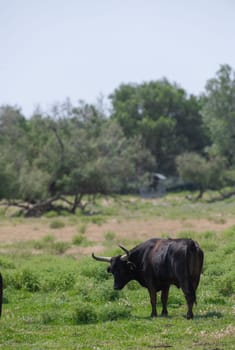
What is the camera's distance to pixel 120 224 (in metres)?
39.7

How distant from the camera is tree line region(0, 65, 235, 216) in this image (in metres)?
52.1

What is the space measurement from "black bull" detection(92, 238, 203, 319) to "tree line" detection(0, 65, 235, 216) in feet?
117

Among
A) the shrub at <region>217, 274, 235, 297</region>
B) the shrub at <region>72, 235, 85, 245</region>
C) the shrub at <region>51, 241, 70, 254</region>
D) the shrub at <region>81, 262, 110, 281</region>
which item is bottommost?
the shrub at <region>51, 241, 70, 254</region>

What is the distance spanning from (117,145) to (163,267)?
52.3m

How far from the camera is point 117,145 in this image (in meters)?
64.6

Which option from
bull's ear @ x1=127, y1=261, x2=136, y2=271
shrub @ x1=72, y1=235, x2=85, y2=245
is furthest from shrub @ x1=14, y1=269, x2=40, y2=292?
shrub @ x1=72, y1=235, x2=85, y2=245

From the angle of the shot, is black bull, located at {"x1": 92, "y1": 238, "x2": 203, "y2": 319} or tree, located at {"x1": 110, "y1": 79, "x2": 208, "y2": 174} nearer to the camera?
black bull, located at {"x1": 92, "y1": 238, "x2": 203, "y2": 319}

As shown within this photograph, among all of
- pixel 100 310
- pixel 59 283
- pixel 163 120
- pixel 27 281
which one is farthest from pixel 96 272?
pixel 163 120

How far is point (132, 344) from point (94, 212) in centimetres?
4265

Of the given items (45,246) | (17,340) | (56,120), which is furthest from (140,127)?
(17,340)

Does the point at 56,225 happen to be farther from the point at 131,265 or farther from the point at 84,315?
the point at 84,315

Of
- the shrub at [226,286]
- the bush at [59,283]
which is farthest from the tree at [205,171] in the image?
the shrub at [226,286]

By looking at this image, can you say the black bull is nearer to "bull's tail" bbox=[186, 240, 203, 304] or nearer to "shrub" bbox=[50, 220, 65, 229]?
"bull's tail" bbox=[186, 240, 203, 304]

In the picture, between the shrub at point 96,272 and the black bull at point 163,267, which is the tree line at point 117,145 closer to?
the shrub at point 96,272
